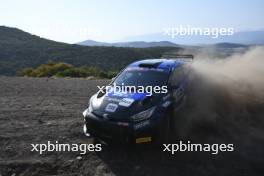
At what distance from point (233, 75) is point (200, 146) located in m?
4.92

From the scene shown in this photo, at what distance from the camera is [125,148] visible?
6.84 m

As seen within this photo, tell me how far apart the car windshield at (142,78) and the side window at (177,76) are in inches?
7.4

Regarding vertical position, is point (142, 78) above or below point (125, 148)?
above

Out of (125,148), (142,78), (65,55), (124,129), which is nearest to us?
(124,129)

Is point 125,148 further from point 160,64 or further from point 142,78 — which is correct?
point 160,64

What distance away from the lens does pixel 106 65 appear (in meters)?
55.6

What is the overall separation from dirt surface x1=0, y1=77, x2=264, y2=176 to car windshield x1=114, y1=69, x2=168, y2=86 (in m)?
0.94

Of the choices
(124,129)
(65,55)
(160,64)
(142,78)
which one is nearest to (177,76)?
(160,64)

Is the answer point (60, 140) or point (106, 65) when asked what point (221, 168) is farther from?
point (106, 65)

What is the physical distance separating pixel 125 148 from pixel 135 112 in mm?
871

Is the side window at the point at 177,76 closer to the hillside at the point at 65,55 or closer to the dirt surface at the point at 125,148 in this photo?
the dirt surface at the point at 125,148

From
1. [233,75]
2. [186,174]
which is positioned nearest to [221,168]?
[186,174]

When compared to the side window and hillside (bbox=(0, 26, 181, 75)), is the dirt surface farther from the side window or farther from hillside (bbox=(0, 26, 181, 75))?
hillside (bbox=(0, 26, 181, 75))

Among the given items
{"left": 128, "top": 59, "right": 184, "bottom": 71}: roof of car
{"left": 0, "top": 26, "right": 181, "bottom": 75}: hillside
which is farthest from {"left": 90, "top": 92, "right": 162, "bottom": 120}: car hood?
{"left": 0, "top": 26, "right": 181, "bottom": 75}: hillside
